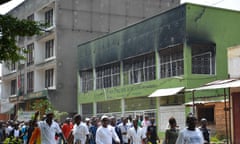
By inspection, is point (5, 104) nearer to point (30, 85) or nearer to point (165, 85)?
point (30, 85)

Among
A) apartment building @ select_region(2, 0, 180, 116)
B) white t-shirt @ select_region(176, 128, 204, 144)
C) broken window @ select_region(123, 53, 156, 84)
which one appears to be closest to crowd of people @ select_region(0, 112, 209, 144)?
white t-shirt @ select_region(176, 128, 204, 144)

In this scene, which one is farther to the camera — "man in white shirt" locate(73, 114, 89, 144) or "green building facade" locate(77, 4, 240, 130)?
"green building facade" locate(77, 4, 240, 130)

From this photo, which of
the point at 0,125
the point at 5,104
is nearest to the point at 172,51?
the point at 0,125

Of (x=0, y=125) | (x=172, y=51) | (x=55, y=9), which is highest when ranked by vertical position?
(x=55, y=9)

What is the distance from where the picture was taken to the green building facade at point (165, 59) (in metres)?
25.8

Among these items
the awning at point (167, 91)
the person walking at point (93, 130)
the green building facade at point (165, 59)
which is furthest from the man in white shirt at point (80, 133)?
the green building facade at point (165, 59)

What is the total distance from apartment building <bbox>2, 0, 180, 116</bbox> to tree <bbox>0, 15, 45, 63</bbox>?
29.8 metres

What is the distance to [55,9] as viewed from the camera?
40562 millimetres

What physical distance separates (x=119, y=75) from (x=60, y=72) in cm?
867

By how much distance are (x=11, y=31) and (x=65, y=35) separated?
32643 millimetres

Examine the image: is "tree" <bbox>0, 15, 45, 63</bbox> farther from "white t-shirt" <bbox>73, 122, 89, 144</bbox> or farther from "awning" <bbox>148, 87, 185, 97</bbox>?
"awning" <bbox>148, 87, 185, 97</bbox>

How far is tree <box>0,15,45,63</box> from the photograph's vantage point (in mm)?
8203

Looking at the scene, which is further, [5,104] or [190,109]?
[5,104]

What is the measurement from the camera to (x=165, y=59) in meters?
28.3
